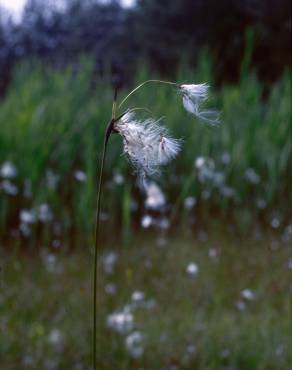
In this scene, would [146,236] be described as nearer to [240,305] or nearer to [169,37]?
[240,305]

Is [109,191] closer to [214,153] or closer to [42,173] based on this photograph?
[42,173]

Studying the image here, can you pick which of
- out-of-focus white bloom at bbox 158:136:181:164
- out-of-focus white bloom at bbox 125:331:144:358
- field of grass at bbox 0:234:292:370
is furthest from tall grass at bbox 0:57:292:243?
out-of-focus white bloom at bbox 158:136:181:164

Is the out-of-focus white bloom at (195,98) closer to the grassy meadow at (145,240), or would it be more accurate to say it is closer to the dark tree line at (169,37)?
the grassy meadow at (145,240)

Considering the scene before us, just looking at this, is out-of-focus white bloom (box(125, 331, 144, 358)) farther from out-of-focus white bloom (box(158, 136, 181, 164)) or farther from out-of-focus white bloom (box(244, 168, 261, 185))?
out-of-focus white bloom (box(244, 168, 261, 185))

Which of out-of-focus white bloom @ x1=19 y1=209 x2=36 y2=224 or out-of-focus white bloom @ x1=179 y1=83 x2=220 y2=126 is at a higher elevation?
out-of-focus white bloom @ x1=179 y1=83 x2=220 y2=126

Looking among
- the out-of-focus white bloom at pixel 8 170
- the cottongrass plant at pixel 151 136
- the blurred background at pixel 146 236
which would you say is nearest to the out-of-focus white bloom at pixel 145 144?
the cottongrass plant at pixel 151 136

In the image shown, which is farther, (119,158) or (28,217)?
(119,158)

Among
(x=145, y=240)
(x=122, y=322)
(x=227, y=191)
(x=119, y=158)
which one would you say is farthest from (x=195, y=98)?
(x=119, y=158)
